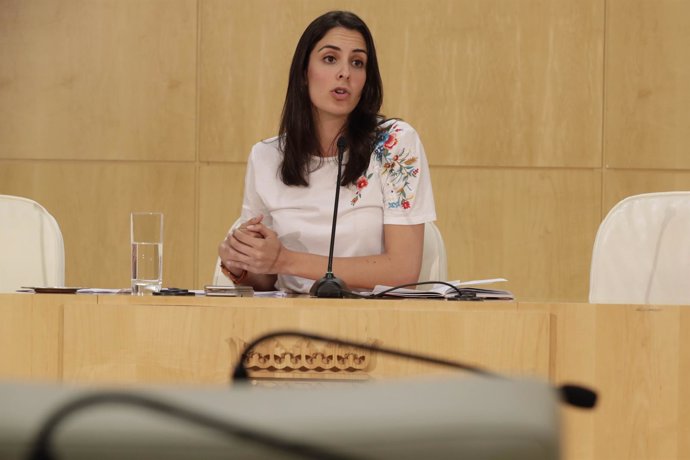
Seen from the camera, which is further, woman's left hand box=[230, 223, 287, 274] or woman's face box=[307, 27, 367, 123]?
woman's face box=[307, 27, 367, 123]

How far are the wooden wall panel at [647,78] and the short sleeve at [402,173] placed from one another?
63.1 inches

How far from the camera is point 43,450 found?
1.40 ft

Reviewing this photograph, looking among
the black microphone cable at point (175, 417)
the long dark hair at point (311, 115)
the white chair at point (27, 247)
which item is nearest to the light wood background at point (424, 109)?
the long dark hair at point (311, 115)

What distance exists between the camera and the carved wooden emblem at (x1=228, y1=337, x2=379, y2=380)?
1643 mm

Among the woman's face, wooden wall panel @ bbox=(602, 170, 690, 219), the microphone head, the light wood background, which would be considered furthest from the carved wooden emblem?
wooden wall panel @ bbox=(602, 170, 690, 219)

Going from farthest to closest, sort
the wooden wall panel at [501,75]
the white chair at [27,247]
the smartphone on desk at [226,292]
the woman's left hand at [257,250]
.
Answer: the wooden wall panel at [501,75]
the white chair at [27,247]
the woman's left hand at [257,250]
the smartphone on desk at [226,292]

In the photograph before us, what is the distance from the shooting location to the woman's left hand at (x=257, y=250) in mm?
2492

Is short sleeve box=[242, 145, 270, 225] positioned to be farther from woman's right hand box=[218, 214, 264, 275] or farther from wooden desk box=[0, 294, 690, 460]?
wooden desk box=[0, 294, 690, 460]

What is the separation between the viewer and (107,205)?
13.8 feet

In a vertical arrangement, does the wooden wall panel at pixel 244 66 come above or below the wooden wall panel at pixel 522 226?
above

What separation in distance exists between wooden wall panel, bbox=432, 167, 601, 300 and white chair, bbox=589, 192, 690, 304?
1.47 meters

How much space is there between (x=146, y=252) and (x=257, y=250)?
0.41 m

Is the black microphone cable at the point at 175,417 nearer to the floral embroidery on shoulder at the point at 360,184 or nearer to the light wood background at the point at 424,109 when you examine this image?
the floral embroidery on shoulder at the point at 360,184

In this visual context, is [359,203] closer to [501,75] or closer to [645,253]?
[645,253]
